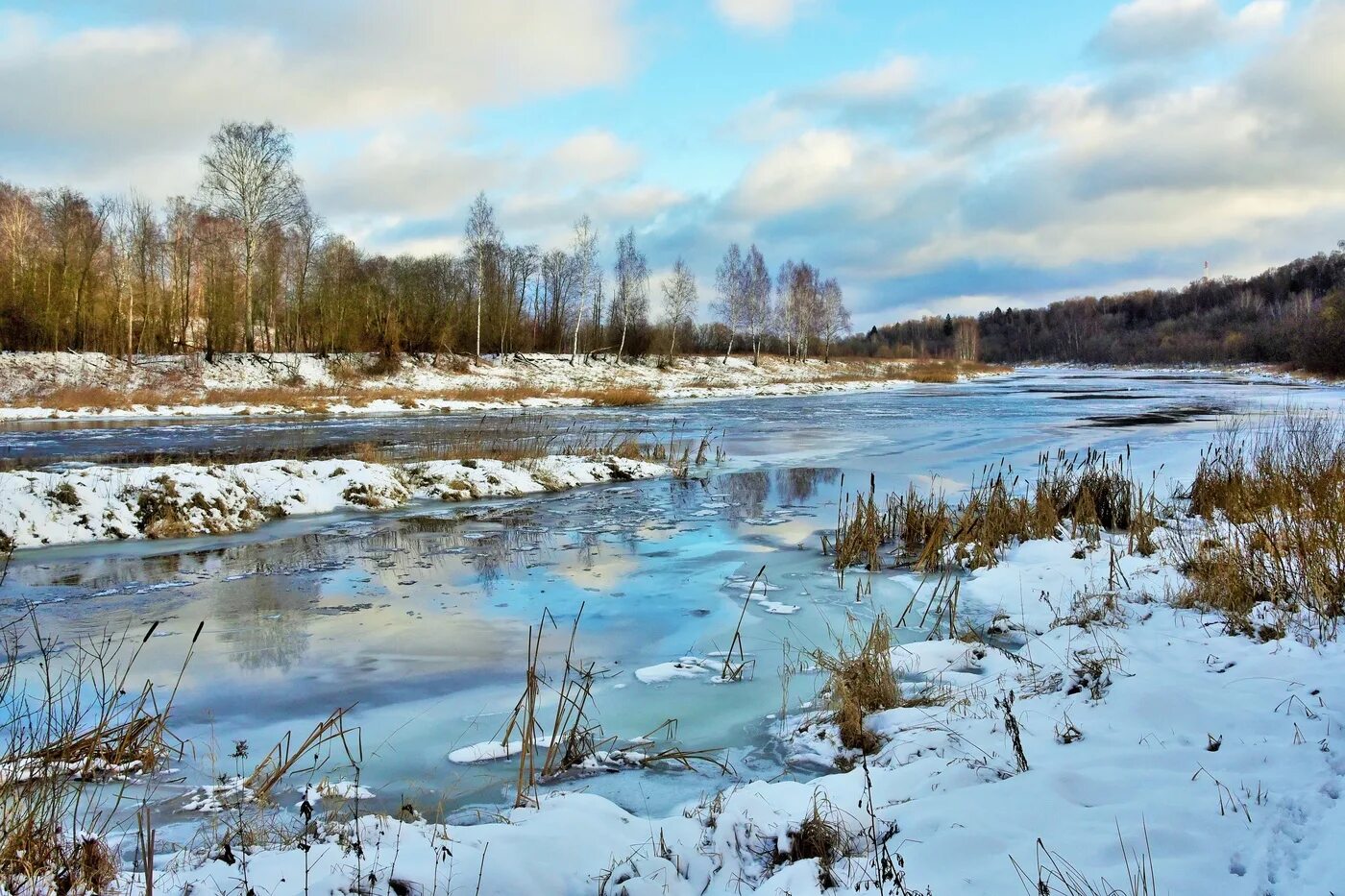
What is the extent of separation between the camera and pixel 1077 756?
3.22 m

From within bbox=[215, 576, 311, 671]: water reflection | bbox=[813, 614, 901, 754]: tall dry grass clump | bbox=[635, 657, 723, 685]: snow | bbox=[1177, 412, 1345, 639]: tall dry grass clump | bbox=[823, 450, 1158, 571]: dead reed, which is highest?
bbox=[1177, 412, 1345, 639]: tall dry grass clump

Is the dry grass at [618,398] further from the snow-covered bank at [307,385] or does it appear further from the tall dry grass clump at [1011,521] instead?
the tall dry grass clump at [1011,521]

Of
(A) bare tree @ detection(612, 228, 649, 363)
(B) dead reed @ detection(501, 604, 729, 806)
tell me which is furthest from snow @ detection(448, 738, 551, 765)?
(A) bare tree @ detection(612, 228, 649, 363)

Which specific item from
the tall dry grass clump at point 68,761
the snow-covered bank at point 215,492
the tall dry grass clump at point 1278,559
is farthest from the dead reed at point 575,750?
the snow-covered bank at point 215,492

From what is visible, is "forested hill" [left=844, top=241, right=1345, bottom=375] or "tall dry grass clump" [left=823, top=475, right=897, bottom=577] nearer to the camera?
"tall dry grass clump" [left=823, top=475, right=897, bottom=577]

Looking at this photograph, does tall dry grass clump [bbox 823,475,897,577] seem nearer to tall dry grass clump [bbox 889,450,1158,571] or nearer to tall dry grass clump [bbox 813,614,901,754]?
tall dry grass clump [bbox 889,450,1158,571]

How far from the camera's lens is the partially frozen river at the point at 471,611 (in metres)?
4.21

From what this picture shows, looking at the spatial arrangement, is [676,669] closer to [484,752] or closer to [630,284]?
[484,752]

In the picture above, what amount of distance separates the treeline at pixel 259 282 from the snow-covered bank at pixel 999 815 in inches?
1339

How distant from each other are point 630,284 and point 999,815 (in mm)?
49947

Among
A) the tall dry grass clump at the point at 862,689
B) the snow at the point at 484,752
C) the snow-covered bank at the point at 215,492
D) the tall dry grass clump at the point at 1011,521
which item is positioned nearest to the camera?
the snow at the point at 484,752

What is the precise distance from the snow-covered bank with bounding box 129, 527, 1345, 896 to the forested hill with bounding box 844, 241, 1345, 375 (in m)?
46.6

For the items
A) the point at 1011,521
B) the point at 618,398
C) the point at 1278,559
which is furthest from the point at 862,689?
the point at 618,398

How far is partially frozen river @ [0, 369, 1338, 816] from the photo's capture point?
4.21 meters
